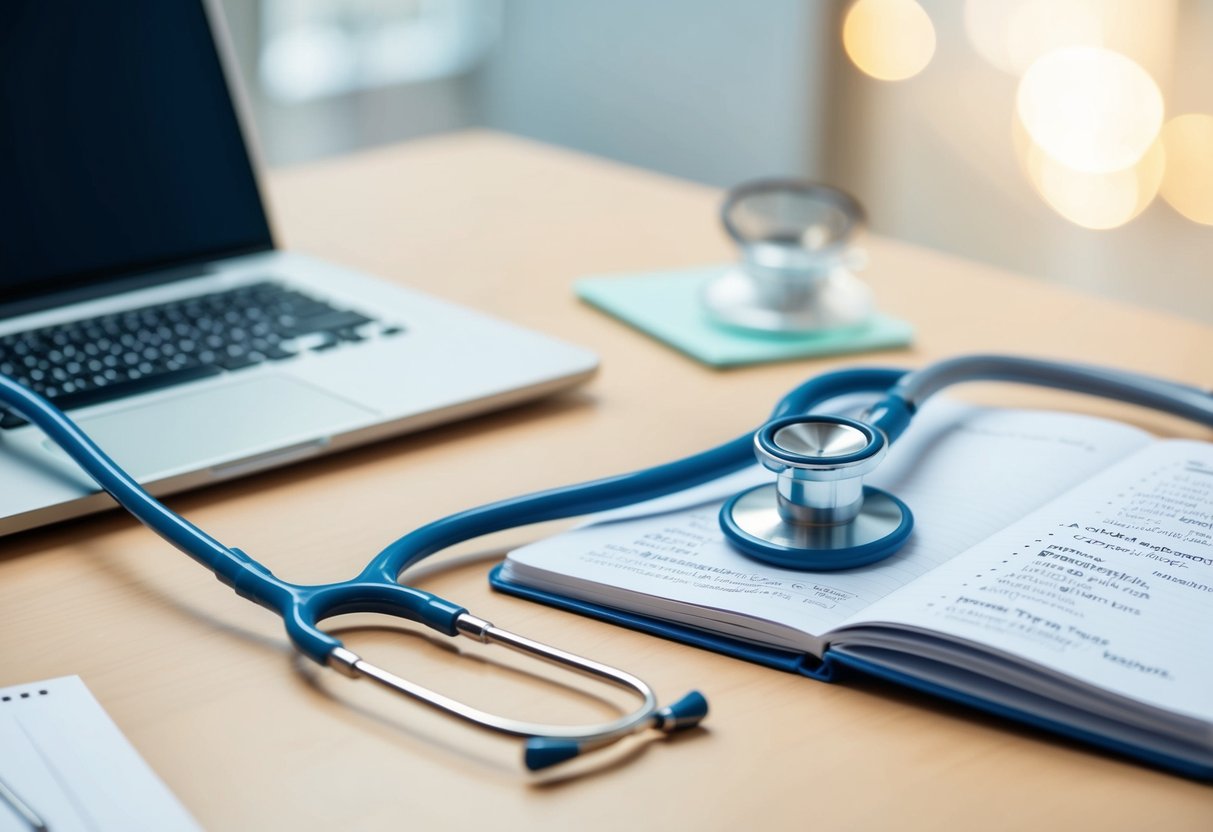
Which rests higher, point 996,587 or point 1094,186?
point 996,587

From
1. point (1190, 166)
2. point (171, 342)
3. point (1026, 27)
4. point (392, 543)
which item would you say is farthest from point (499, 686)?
point (1026, 27)

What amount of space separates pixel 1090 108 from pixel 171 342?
174 centimetres

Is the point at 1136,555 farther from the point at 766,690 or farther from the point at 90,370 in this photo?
the point at 90,370

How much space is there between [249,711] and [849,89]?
2.23m

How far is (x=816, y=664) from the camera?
57 centimetres

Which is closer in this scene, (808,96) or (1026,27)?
(1026,27)

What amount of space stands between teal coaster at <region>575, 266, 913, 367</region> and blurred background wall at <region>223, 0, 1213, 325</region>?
129cm

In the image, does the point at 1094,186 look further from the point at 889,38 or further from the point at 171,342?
the point at 171,342

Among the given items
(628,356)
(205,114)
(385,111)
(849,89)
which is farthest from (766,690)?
(385,111)

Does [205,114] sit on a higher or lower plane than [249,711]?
higher

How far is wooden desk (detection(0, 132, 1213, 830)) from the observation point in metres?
0.49

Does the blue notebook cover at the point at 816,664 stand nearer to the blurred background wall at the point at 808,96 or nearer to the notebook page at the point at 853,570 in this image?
the notebook page at the point at 853,570

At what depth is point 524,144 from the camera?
64.8 inches

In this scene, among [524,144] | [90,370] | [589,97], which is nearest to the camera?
[90,370]
